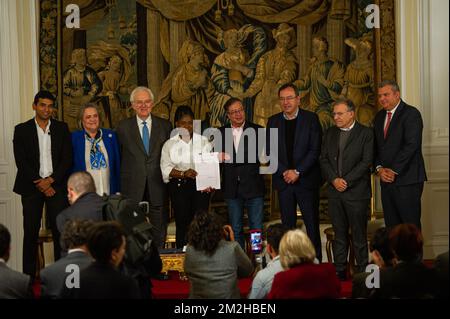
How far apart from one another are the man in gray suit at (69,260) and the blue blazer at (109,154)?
2823 mm

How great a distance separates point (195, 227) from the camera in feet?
19.1

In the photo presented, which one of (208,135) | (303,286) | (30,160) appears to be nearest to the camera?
(303,286)

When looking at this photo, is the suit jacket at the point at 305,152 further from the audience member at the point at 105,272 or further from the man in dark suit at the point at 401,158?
the audience member at the point at 105,272

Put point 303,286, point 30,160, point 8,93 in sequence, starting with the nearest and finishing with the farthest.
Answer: point 303,286
point 30,160
point 8,93

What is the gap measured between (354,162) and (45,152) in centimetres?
299

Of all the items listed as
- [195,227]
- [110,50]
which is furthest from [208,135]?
[195,227]

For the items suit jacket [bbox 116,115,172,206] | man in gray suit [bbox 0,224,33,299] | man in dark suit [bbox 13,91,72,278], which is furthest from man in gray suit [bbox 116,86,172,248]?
man in gray suit [bbox 0,224,33,299]

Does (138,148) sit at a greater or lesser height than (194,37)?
lesser

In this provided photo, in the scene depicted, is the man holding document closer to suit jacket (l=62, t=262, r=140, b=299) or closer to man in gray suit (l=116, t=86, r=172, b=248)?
man in gray suit (l=116, t=86, r=172, b=248)

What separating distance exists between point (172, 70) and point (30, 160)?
258cm

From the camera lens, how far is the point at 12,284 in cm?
500

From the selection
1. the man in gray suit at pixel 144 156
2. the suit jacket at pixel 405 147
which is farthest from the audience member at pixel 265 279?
the man in gray suit at pixel 144 156

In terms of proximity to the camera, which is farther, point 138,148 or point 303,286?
point 138,148
